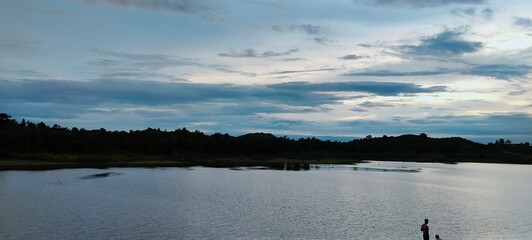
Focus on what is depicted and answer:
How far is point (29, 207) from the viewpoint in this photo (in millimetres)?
55344

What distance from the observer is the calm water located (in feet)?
146

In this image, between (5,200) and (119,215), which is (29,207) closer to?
(5,200)

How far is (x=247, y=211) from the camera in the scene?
57.8 meters

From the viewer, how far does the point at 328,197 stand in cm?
7438

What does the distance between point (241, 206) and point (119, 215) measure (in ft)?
53.2

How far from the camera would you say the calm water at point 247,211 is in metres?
44.6

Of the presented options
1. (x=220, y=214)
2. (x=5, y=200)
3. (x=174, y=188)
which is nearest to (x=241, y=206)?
(x=220, y=214)

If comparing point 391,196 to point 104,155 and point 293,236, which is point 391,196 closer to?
point 293,236

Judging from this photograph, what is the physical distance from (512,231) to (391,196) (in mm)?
30025

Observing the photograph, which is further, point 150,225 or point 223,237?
point 150,225

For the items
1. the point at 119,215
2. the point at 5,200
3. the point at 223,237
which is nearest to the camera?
the point at 223,237

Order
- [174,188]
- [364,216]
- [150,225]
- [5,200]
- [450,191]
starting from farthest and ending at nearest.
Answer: [450,191]
[174,188]
[5,200]
[364,216]
[150,225]

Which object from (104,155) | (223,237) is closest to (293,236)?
(223,237)

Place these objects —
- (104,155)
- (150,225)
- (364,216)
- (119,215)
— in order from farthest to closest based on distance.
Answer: (104,155) < (364,216) < (119,215) < (150,225)
